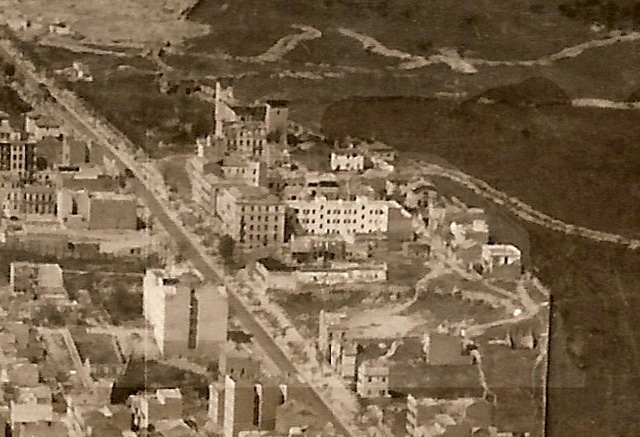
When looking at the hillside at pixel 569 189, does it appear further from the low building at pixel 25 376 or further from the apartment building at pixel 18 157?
the low building at pixel 25 376

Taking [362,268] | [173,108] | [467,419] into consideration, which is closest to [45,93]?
[173,108]

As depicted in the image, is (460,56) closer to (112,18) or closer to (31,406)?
(112,18)

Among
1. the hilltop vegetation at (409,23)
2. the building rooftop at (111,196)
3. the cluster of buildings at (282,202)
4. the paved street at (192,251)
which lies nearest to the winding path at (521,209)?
the cluster of buildings at (282,202)

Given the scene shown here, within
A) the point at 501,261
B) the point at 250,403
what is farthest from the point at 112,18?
the point at 501,261

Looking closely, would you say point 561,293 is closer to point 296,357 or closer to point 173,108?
point 296,357

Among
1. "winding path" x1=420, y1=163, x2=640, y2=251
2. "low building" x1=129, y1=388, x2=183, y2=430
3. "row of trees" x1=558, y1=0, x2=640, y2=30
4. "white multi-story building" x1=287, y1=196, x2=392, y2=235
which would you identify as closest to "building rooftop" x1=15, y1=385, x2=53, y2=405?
"low building" x1=129, y1=388, x2=183, y2=430

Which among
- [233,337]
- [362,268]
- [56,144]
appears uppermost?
[56,144]
